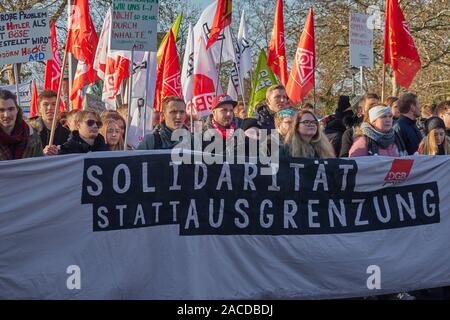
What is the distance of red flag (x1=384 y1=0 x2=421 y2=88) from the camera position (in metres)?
11.6

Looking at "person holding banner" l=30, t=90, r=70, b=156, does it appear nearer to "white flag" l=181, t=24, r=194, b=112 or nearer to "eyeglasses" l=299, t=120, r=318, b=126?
"white flag" l=181, t=24, r=194, b=112

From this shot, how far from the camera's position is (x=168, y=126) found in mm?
7703

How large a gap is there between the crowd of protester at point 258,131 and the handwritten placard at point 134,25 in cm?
67

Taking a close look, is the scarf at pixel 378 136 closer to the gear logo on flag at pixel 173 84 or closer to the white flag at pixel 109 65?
the white flag at pixel 109 65

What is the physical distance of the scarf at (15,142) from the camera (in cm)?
623

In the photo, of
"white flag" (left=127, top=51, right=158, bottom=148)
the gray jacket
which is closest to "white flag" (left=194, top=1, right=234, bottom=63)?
"white flag" (left=127, top=51, right=158, bottom=148)

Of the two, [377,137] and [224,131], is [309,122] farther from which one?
[224,131]

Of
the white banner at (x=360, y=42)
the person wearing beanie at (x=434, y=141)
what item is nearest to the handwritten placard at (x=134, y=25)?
the person wearing beanie at (x=434, y=141)

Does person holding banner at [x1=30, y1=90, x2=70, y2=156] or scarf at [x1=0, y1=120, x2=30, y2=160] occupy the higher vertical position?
A: person holding banner at [x1=30, y1=90, x2=70, y2=156]

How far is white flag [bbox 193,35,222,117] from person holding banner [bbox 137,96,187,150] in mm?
3070

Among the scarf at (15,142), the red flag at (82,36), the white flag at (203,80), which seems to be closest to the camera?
the scarf at (15,142)

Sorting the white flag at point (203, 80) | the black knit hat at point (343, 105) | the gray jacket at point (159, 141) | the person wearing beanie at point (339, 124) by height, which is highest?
the white flag at point (203, 80)

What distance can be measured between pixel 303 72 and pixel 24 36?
16.5ft

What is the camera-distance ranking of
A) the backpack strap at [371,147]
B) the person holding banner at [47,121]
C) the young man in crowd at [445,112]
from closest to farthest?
the backpack strap at [371,147], the person holding banner at [47,121], the young man in crowd at [445,112]
